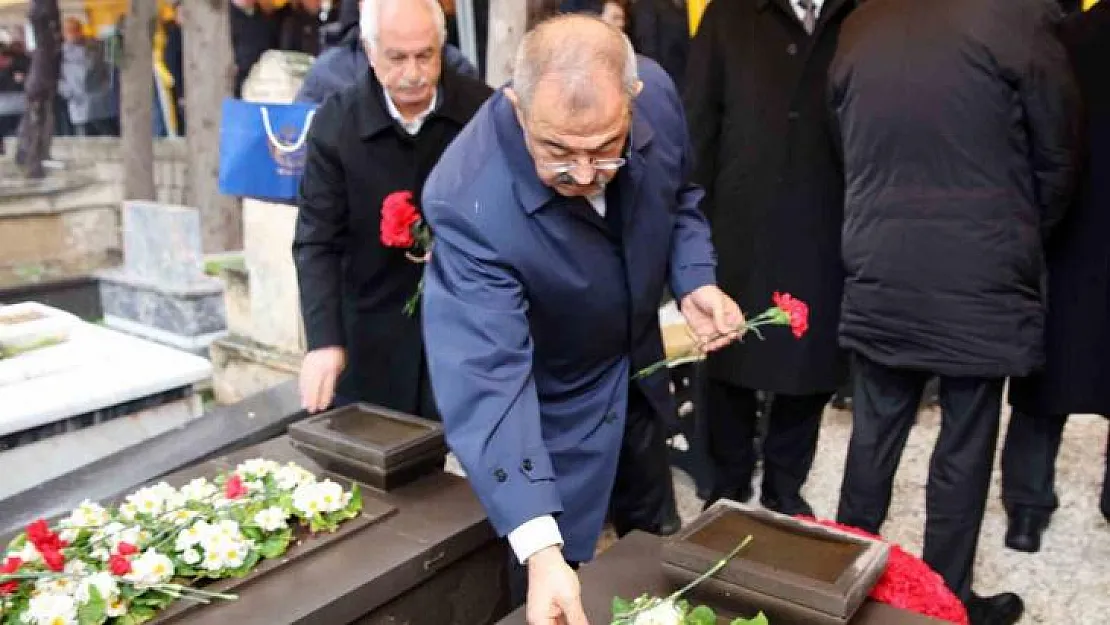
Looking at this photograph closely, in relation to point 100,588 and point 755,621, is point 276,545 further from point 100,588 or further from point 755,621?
point 755,621

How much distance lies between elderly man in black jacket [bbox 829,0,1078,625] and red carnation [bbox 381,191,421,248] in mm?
1070

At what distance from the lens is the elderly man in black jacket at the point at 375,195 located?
6.67 ft

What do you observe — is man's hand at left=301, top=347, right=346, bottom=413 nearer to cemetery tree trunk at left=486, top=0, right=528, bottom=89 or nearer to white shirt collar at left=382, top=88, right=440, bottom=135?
white shirt collar at left=382, top=88, right=440, bottom=135

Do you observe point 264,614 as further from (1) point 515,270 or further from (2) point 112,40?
(2) point 112,40

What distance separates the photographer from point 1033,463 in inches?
116

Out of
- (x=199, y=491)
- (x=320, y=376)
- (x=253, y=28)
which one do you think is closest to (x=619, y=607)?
(x=199, y=491)

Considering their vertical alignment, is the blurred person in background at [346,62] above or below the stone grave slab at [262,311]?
above

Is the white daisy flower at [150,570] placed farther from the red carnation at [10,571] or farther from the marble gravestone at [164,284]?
the marble gravestone at [164,284]

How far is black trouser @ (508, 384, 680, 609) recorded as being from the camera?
6.11 ft

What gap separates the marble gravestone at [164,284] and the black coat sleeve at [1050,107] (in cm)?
333

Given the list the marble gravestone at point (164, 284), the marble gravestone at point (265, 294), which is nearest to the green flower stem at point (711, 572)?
the marble gravestone at point (265, 294)

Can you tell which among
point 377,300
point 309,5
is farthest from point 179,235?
point 309,5

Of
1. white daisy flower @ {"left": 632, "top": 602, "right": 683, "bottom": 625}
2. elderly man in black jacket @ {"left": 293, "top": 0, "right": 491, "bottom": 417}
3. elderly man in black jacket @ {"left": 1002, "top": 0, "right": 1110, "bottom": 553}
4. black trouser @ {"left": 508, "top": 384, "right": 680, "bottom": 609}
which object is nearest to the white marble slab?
elderly man in black jacket @ {"left": 293, "top": 0, "right": 491, "bottom": 417}

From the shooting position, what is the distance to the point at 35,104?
623 cm
